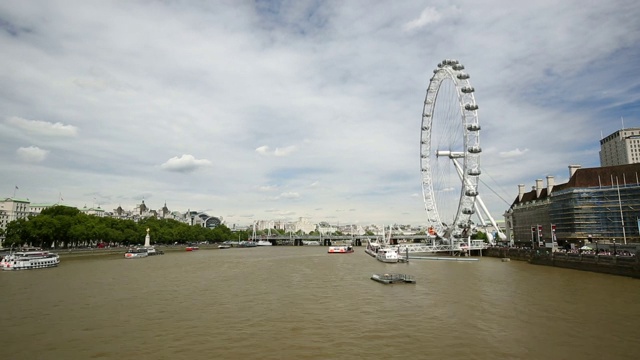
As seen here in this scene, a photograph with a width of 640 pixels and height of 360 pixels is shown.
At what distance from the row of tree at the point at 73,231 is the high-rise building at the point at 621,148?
433 feet

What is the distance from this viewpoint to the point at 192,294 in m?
29.4

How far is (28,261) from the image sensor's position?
158 ft

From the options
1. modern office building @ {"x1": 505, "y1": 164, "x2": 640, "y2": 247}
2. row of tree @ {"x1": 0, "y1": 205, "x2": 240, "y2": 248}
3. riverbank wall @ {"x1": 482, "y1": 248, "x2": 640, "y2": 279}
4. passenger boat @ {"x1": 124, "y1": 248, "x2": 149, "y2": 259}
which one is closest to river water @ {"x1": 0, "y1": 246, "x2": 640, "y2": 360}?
riverbank wall @ {"x1": 482, "y1": 248, "x2": 640, "y2": 279}

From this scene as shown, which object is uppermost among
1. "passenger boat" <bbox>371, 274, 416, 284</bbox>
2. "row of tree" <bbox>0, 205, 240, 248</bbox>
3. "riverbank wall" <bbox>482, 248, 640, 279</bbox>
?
"row of tree" <bbox>0, 205, 240, 248</bbox>

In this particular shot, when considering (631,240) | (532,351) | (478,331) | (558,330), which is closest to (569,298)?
(558,330)

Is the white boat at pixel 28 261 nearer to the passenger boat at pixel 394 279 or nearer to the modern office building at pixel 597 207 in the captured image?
the passenger boat at pixel 394 279

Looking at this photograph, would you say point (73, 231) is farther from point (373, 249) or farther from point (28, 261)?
point (373, 249)

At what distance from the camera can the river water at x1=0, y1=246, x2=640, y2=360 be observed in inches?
608

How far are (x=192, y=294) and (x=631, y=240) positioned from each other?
59242mm

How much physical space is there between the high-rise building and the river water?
11538 cm

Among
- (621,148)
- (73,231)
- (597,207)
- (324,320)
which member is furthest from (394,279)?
(621,148)

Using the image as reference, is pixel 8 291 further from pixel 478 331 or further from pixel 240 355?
pixel 478 331

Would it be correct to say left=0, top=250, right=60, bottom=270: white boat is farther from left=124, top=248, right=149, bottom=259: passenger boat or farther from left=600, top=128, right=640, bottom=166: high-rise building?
left=600, top=128, right=640, bottom=166: high-rise building

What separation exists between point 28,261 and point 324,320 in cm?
4379
